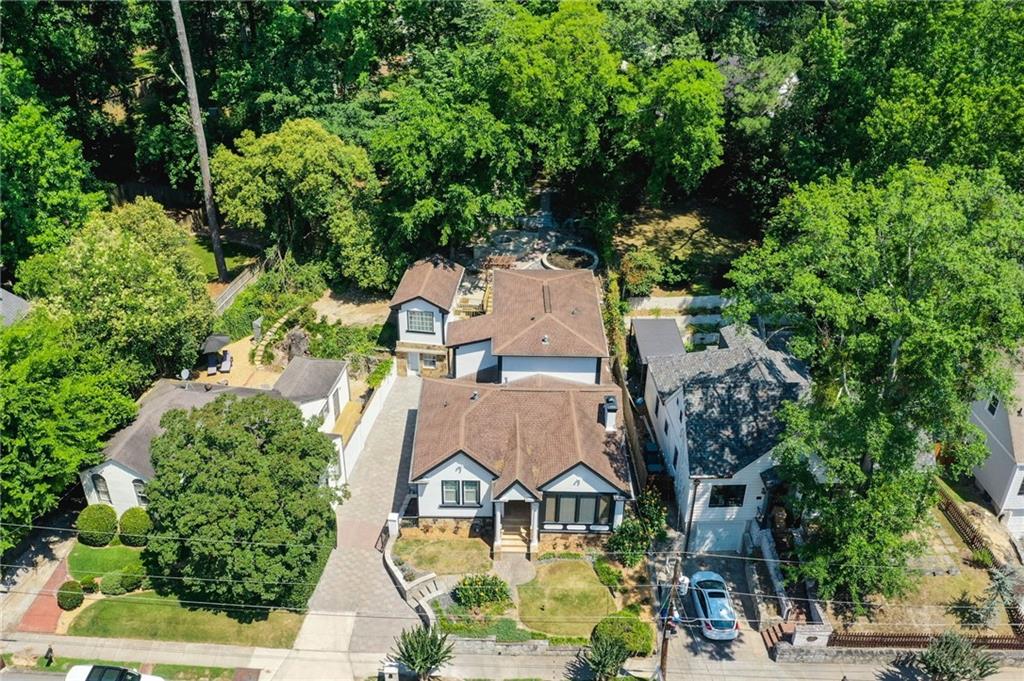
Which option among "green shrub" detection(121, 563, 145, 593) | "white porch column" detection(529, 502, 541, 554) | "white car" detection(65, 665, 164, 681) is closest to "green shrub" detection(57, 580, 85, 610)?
"green shrub" detection(121, 563, 145, 593)

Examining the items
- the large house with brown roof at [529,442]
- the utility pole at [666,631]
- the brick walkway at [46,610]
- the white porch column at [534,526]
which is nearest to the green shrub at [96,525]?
the brick walkway at [46,610]

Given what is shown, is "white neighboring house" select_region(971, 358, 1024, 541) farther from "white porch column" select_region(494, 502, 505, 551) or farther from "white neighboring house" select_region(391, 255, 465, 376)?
"white neighboring house" select_region(391, 255, 465, 376)

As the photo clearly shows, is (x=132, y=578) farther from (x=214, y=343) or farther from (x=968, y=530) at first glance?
(x=968, y=530)

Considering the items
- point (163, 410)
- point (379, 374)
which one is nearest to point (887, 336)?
point (379, 374)

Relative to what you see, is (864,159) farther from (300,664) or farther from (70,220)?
(70,220)

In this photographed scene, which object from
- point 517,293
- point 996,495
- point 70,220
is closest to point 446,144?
point 517,293

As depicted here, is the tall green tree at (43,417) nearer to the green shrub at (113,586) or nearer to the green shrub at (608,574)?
the green shrub at (113,586)
